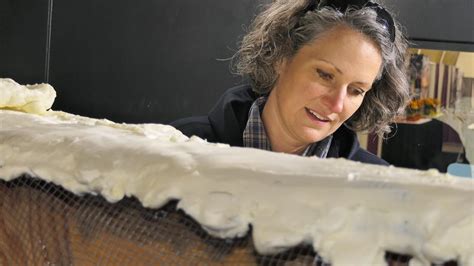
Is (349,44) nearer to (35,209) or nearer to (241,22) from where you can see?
(35,209)

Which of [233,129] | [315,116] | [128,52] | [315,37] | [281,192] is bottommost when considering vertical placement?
[128,52]

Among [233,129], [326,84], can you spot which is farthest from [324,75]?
[233,129]

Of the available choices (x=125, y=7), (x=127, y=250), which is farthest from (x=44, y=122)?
(x=125, y=7)

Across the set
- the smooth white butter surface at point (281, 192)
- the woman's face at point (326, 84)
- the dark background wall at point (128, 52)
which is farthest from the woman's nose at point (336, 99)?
the dark background wall at point (128, 52)

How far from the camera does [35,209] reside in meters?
0.79

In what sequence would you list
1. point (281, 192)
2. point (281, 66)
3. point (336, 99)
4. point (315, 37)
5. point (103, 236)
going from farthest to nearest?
point (281, 66) < point (315, 37) < point (336, 99) < point (103, 236) < point (281, 192)

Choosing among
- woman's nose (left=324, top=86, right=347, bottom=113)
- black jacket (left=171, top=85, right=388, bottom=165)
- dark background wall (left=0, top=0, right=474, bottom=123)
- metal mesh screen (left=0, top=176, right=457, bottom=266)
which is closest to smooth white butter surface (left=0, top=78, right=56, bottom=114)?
metal mesh screen (left=0, top=176, right=457, bottom=266)

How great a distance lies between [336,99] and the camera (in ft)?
4.83

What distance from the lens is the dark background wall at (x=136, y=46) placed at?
109 inches

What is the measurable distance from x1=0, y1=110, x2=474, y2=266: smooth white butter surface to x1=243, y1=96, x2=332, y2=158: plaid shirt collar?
0.79m

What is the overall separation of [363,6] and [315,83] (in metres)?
0.24

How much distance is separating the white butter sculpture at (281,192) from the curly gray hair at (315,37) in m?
0.85

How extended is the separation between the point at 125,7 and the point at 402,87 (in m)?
1.43

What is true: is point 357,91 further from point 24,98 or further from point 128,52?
point 128,52
